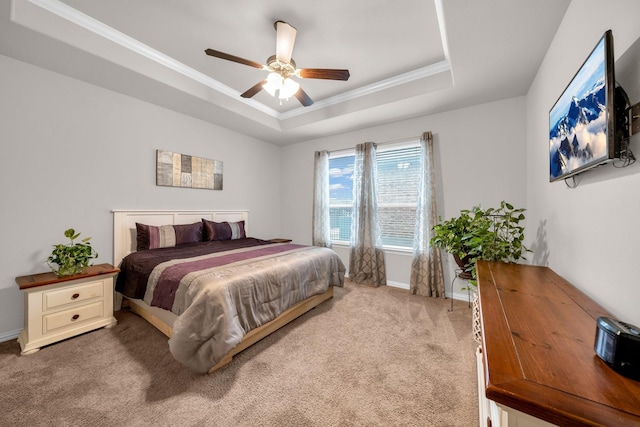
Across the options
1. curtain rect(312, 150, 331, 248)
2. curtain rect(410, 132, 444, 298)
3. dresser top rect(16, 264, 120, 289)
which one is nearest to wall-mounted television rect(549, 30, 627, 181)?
curtain rect(410, 132, 444, 298)

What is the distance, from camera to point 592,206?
1.27m

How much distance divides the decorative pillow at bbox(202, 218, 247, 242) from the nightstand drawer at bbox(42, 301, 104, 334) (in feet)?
4.49

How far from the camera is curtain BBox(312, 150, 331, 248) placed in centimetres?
444

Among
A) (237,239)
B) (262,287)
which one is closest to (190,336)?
(262,287)

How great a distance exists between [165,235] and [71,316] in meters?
1.12

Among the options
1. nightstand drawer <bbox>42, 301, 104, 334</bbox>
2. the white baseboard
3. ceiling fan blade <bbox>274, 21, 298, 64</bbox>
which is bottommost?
the white baseboard

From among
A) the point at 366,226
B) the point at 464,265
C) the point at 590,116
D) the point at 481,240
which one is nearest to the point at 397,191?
the point at 366,226

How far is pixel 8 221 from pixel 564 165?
446cm

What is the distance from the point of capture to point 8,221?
2225 millimetres

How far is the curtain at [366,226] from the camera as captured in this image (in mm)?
3836

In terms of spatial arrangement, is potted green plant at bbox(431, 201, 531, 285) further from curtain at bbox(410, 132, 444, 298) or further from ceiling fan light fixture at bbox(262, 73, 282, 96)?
ceiling fan light fixture at bbox(262, 73, 282, 96)

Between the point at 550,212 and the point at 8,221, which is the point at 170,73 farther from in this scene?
the point at 550,212

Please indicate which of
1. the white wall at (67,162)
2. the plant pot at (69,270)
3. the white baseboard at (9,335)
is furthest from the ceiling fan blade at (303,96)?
the white baseboard at (9,335)

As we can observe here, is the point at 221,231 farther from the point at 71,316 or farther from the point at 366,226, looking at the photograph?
the point at 366,226
